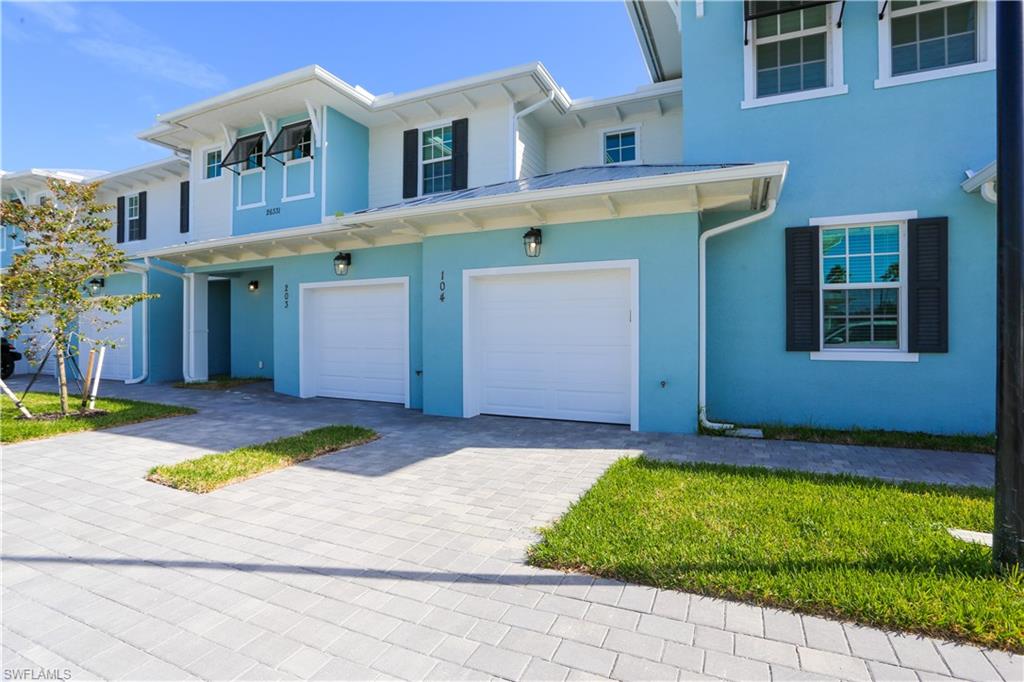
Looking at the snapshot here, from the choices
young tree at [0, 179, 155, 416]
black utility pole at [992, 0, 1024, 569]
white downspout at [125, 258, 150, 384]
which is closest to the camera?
black utility pole at [992, 0, 1024, 569]

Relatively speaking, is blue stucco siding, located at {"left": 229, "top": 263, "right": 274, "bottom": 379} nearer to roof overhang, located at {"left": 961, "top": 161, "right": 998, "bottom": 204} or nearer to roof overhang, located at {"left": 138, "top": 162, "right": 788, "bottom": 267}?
roof overhang, located at {"left": 138, "top": 162, "right": 788, "bottom": 267}

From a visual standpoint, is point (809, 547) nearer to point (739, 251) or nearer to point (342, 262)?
point (739, 251)

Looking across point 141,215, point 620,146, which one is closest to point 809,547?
point 620,146

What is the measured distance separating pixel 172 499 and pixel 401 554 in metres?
2.38

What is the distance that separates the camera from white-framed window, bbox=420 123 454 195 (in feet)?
32.2

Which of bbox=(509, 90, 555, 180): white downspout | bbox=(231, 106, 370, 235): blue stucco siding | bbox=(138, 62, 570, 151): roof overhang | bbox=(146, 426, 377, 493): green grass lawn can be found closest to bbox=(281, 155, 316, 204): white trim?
bbox=(231, 106, 370, 235): blue stucco siding

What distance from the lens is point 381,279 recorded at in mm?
8609

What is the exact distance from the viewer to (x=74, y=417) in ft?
23.9

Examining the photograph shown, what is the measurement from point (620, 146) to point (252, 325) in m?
9.94

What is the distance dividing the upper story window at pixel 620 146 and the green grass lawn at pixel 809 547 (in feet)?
24.2

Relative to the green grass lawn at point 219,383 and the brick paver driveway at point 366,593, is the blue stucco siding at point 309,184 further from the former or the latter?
the brick paver driveway at point 366,593

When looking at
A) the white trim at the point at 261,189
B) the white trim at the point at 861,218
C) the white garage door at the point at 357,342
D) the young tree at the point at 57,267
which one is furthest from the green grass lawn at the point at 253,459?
the white trim at the point at 261,189

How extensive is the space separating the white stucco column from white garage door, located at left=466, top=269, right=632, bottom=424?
25.9 ft

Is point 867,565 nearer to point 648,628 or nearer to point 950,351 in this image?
point 648,628
